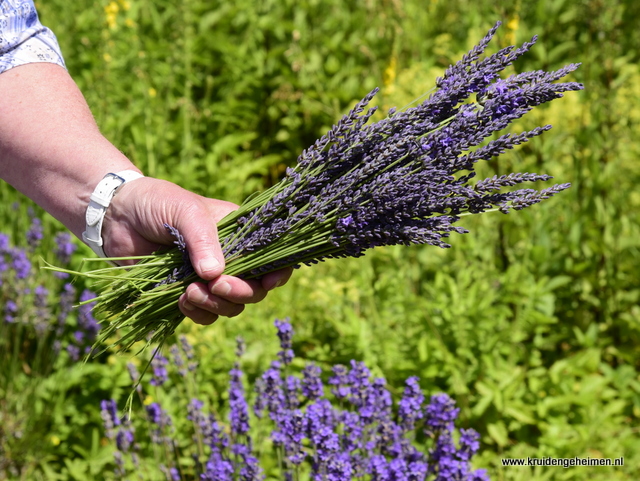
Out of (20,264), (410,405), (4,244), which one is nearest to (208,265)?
(410,405)

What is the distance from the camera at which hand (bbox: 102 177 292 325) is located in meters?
1.53

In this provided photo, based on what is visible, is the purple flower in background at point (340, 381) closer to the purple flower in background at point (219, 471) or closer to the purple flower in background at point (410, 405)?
the purple flower in background at point (410, 405)

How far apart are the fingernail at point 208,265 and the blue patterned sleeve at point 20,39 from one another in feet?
3.01

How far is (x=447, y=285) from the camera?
2865 millimetres

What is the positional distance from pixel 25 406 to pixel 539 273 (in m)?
2.47

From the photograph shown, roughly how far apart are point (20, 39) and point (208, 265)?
1.01 metres

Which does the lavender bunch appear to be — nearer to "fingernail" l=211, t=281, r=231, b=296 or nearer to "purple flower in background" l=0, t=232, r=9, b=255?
"fingernail" l=211, t=281, r=231, b=296

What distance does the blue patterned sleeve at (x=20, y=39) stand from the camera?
186 centimetres

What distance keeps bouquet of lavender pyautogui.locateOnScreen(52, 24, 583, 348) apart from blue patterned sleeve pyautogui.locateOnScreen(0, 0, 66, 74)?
0.79 m

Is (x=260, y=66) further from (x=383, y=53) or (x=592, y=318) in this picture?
(x=592, y=318)

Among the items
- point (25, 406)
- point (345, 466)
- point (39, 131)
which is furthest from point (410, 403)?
point (25, 406)

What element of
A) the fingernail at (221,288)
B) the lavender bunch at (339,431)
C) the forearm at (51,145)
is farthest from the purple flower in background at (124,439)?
the fingernail at (221,288)

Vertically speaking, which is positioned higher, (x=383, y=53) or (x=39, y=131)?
(x=383, y=53)

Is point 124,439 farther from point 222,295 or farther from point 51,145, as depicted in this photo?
point 51,145
